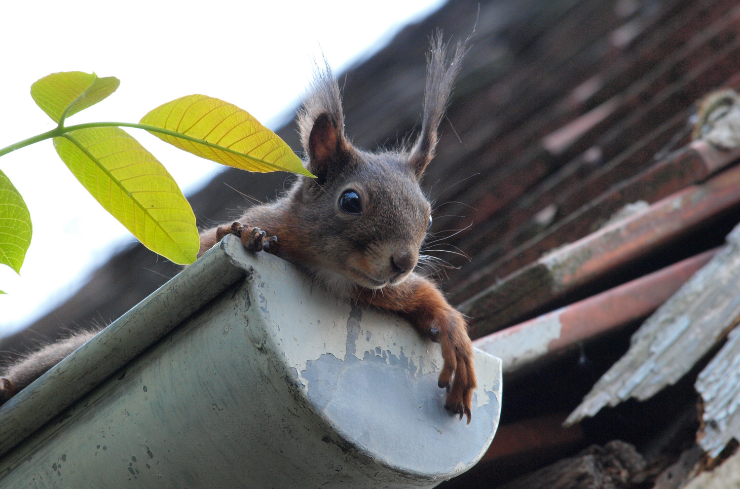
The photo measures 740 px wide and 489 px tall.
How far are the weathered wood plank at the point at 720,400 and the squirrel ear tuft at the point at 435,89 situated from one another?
2.88 feet

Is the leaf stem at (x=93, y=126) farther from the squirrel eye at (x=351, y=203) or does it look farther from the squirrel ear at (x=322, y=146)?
the squirrel ear at (x=322, y=146)

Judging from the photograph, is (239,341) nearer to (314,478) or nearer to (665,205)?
(314,478)

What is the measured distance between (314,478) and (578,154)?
8.48ft

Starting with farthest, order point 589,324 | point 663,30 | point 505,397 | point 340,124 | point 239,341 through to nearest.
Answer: point 663,30
point 505,397
point 589,324
point 340,124
point 239,341

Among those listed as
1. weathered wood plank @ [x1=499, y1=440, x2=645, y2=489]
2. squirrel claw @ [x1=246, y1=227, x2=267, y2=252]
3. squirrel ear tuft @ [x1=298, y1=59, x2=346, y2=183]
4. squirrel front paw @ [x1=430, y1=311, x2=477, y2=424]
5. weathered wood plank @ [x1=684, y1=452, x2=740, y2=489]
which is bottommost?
weathered wood plank @ [x1=684, y1=452, x2=740, y2=489]

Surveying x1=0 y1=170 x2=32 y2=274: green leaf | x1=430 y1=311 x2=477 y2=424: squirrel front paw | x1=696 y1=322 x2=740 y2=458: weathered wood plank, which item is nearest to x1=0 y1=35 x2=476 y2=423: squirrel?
x1=430 y1=311 x2=477 y2=424: squirrel front paw

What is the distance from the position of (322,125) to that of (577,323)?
32.3 inches

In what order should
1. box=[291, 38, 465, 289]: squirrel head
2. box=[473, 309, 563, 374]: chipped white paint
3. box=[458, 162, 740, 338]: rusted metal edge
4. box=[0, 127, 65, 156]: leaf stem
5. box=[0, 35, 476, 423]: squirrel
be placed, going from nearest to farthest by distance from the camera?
box=[0, 127, 65, 156]: leaf stem
box=[0, 35, 476, 423]: squirrel
box=[291, 38, 465, 289]: squirrel head
box=[473, 309, 563, 374]: chipped white paint
box=[458, 162, 740, 338]: rusted metal edge

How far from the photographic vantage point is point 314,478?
102 cm

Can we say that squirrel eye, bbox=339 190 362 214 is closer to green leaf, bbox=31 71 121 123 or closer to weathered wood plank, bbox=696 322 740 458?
green leaf, bbox=31 71 121 123

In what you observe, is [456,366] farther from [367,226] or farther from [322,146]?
[322,146]

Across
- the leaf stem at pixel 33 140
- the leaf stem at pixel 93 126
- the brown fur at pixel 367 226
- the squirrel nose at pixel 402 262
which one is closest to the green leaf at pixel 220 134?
the leaf stem at pixel 93 126

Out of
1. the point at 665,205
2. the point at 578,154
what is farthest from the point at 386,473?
the point at 578,154

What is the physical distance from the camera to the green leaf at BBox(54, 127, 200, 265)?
35.1 inches
